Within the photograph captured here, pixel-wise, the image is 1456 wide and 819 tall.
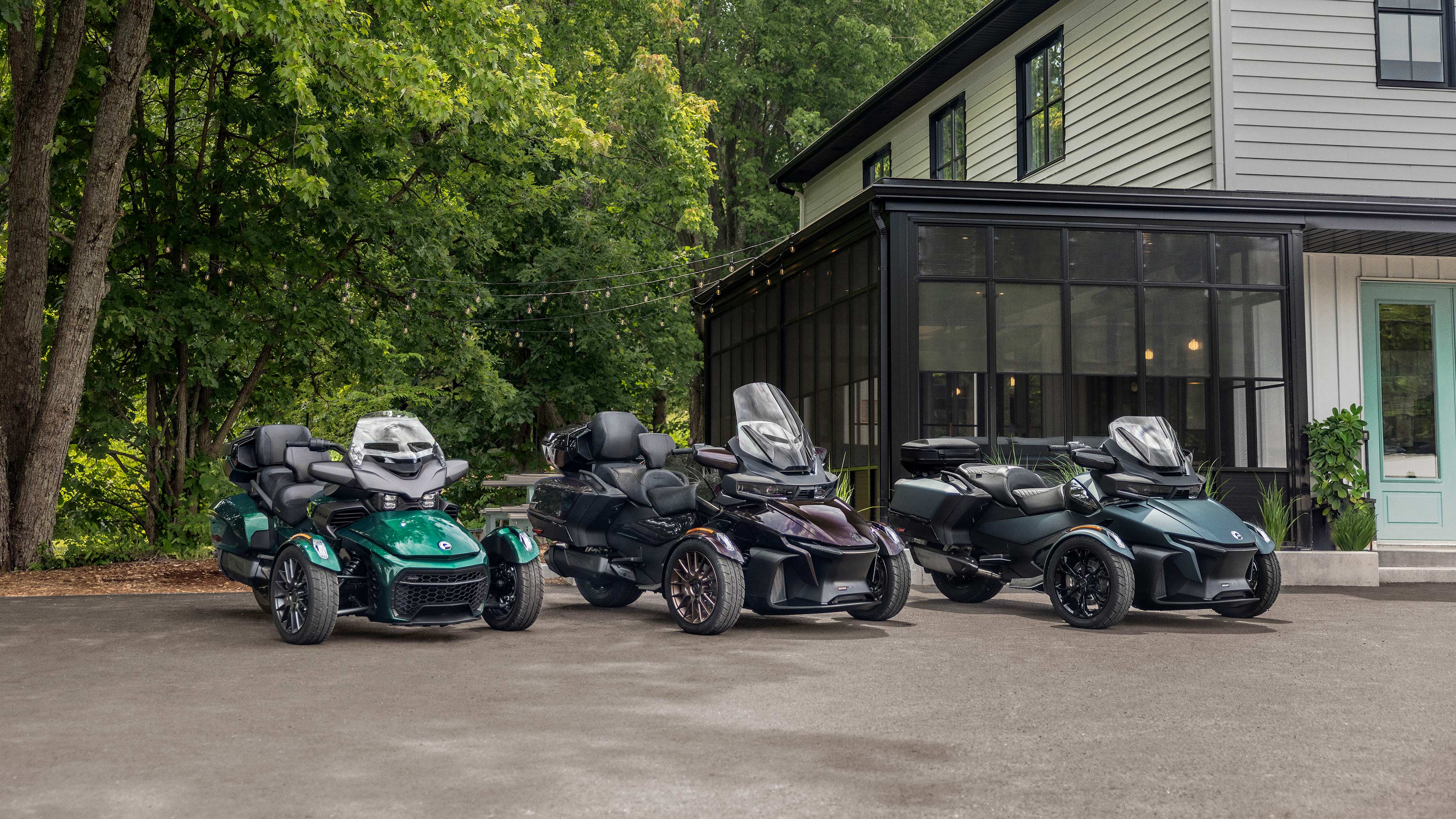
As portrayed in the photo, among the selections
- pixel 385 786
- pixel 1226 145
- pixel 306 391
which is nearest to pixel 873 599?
pixel 385 786

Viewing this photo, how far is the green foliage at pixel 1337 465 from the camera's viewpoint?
13797mm

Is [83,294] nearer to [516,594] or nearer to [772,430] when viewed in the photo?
[516,594]

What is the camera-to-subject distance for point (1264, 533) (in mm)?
9359

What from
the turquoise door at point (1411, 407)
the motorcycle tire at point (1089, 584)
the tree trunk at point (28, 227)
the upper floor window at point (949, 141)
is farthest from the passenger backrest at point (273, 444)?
the upper floor window at point (949, 141)

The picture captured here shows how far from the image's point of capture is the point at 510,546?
8.68 metres

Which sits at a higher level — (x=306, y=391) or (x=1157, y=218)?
(x=1157, y=218)

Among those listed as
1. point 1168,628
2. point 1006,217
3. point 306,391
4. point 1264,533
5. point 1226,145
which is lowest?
point 1168,628

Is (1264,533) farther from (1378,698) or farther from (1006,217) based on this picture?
(1006,217)

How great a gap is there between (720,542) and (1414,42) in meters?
12.0

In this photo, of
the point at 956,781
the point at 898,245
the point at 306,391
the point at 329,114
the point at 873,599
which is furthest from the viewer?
the point at 306,391

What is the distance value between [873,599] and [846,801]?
4.84m

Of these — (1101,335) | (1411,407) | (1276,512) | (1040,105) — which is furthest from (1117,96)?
(1276,512)

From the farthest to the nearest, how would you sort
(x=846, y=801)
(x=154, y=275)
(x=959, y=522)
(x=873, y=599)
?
(x=154, y=275)
(x=959, y=522)
(x=873, y=599)
(x=846, y=801)

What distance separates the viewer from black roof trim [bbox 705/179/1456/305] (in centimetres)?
1383
